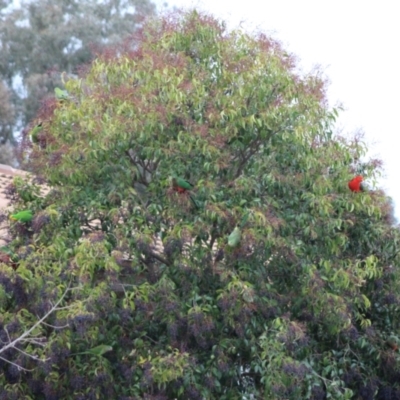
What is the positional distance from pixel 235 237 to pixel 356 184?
1490 mm

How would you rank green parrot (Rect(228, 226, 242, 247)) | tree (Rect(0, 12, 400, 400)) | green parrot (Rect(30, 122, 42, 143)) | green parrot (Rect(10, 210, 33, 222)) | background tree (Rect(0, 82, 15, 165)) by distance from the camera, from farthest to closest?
1. background tree (Rect(0, 82, 15, 165))
2. green parrot (Rect(30, 122, 42, 143))
3. green parrot (Rect(10, 210, 33, 222))
4. green parrot (Rect(228, 226, 242, 247))
5. tree (Rect(0, 12, 400, 400))

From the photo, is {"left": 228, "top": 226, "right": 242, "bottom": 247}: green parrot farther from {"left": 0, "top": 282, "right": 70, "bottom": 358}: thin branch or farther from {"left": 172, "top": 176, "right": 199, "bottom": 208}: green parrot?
{"left": 0, "top": 282, "right": 70, "bottom": 358}: thin branch

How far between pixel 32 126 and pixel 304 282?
3.23 metres

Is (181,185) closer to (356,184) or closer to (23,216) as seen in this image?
(23,216)

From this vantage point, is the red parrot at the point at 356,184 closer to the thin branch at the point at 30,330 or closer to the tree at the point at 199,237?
the tree at the point at 199,237

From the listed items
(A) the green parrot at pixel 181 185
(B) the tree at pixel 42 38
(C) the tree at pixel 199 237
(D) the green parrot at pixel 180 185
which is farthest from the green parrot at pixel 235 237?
(B) the tree at pixel 42 38

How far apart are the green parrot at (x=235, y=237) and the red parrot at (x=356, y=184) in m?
1.40

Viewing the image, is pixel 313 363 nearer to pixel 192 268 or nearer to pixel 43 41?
pixel 192 268

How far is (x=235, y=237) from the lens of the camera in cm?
789

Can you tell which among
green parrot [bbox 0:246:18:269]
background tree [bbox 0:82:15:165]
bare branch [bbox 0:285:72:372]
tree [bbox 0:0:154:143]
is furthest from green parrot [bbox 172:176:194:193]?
tree [bbox 0:0:154:143]

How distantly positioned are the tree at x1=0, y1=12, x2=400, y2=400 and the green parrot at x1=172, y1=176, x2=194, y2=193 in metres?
0.04

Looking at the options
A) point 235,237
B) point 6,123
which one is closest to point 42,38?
point 6,123

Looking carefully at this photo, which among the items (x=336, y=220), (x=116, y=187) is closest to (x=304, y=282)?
(x=336, y=220)

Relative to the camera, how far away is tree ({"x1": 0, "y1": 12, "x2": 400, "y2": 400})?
25.4 feet
